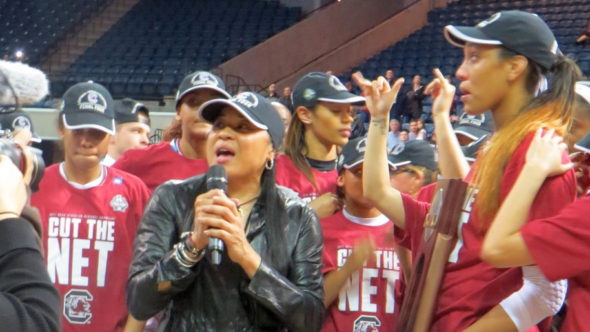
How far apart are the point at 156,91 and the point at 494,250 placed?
47.5 ft

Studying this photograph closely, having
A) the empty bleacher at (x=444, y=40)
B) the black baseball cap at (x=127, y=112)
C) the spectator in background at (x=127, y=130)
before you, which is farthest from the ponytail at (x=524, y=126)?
the empty bleacher at (x=444, y=40)

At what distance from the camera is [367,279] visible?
3145 mm

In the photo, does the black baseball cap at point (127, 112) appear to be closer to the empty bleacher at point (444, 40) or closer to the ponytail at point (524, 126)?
the ponytail at point (524, 126)

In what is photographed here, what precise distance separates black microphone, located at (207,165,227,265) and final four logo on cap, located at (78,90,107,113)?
5.29 ft

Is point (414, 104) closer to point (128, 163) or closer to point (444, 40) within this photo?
point (444, 40)

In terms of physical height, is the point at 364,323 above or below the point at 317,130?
below

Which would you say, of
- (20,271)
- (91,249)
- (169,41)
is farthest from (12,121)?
(169,41)

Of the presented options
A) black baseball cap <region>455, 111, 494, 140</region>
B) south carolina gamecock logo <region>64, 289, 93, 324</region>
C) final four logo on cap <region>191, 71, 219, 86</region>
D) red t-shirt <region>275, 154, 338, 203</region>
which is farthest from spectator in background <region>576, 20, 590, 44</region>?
south carolina gamecock logo <region>64, 289, 93, 324</region>

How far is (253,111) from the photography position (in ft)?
8.29

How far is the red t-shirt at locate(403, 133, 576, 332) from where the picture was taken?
2.21 m

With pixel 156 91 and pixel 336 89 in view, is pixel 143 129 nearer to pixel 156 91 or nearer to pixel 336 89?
pixel 336 89

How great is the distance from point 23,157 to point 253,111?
947mm

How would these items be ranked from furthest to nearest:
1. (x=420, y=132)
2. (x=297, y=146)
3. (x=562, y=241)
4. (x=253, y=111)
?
(x=420, y=132) < (x=297, y=146) < (x=253, y=111) < (x=562, y=241)

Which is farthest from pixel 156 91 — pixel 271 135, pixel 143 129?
pixel 271 135
